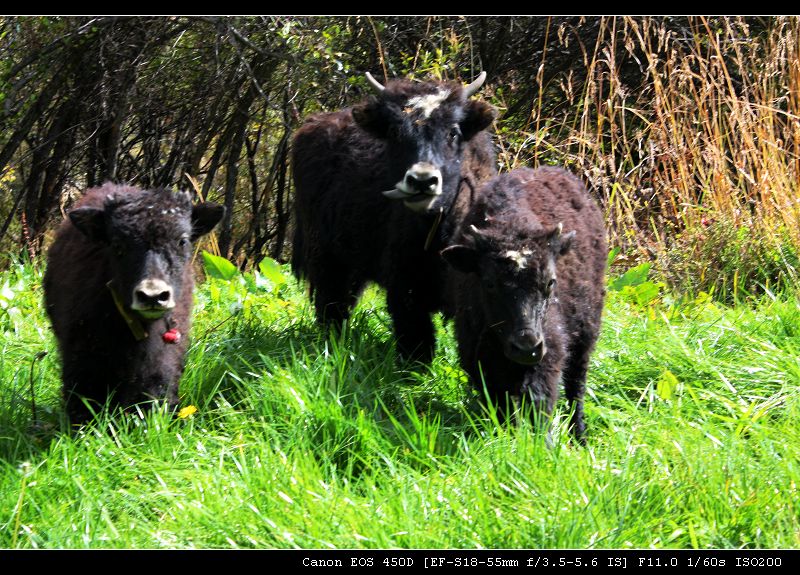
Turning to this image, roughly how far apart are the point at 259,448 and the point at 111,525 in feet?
2.69

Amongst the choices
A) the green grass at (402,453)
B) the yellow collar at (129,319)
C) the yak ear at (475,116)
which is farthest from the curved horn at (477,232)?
the yellow collar at (129,319)

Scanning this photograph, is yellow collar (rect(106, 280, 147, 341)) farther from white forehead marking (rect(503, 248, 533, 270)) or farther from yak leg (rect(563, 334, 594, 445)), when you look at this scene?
yak leg (rect(563, 334, 594, 445))

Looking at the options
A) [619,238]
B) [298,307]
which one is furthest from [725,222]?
[298,307]

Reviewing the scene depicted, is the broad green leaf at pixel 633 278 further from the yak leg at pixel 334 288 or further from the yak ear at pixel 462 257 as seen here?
the yak ear at pixel 462 257

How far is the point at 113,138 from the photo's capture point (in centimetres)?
1038

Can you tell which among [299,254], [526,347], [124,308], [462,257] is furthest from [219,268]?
[526,347]

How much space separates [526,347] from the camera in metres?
4.67

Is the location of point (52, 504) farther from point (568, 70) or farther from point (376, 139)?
point (568, 70)

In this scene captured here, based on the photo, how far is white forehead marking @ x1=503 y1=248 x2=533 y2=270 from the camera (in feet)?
15.8

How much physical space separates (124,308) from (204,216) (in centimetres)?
71

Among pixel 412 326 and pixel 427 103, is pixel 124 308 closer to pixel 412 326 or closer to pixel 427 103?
pixel 412 326

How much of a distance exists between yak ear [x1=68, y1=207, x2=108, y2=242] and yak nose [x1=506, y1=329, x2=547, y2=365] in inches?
83.9

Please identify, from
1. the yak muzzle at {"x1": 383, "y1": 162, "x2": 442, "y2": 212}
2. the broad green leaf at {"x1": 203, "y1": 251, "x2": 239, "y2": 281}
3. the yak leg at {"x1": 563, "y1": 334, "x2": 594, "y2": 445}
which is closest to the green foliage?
the yak leg at {"x1": 563, "y1": 334, "x2": 594, "y2": 445}

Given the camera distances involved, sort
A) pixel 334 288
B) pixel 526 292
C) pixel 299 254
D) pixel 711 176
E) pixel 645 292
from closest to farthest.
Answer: pixel 526 292, pixel 645 292, pixel 334 288, pixel 299 254, pixel 711 176
